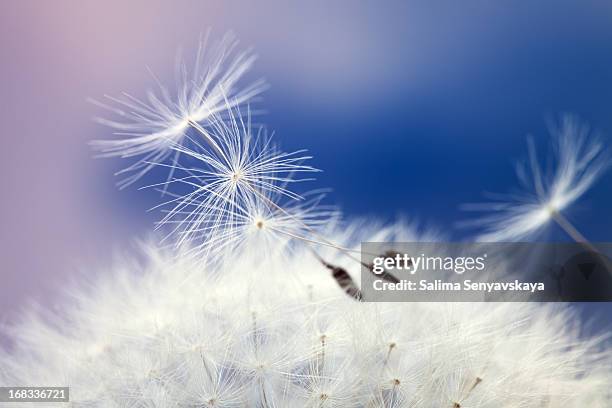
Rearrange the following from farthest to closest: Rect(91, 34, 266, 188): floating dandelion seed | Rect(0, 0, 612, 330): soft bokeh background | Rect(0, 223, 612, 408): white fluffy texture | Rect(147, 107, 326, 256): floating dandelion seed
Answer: Rect(0, 0, 612, 330): soft bokeh background, Rect(91, 34, 266, 188): floating dandelion seed, Rect(147, 107, 326, 256): floating dandelion seed, Rect(0, 223, 612, 408): white fluffy texture

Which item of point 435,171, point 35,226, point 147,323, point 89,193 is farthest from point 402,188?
point 35,226

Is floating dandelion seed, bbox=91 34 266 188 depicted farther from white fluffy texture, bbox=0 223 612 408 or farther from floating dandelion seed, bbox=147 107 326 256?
white fluffy texture, bbox=0 223 612 408

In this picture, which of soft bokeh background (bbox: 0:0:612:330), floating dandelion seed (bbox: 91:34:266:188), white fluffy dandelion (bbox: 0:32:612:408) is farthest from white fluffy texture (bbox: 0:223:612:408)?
floating dandelion seed (bbox: 91:34:266:188)

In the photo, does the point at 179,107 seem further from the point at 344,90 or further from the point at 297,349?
the point at 297,349

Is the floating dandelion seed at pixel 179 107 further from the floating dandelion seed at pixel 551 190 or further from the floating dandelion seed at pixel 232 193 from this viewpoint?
the floating dandelion seed at pixel 551 190

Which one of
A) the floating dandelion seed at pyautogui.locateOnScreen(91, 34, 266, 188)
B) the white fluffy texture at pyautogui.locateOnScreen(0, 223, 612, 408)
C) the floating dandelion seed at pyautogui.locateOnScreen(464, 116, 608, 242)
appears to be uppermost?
the floating dandelion seed at pyautogui.locateOnScreen(91, 34, 266, 188)

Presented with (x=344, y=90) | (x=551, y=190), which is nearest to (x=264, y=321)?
(x=344, y=90)

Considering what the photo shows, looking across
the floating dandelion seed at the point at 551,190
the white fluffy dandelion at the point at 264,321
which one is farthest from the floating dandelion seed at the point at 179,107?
the floating dandelion seed at the point at 551,190
